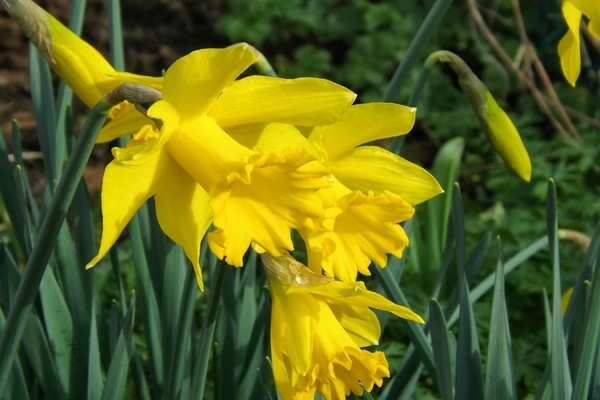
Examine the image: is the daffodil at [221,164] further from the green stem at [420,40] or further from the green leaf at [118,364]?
the green stem at [420,40]

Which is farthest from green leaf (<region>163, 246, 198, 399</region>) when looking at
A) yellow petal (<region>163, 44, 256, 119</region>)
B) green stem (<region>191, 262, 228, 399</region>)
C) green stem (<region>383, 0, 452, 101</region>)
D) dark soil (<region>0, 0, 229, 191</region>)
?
dark soil (<region>0, 0, 229, 191</region>)

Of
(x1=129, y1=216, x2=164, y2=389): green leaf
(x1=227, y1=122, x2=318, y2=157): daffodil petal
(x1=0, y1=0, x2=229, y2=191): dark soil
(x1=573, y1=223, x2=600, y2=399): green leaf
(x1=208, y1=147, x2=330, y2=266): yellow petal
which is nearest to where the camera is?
(x1=208, y1=147, x2=330, y2=266): yellow petal

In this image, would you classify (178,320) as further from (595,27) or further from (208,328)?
(595,27)

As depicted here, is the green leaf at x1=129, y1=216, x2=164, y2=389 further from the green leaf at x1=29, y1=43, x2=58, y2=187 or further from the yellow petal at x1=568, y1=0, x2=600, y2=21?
the yellow petal at x1=568, y1=0, x2=600, y2=21

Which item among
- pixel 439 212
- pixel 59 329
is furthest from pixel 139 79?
pixel 439 212

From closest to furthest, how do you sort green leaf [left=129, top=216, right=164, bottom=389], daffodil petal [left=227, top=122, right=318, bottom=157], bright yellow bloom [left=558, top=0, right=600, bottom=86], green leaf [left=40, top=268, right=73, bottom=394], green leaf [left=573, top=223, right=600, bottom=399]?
daffodil petal [left=227, top=122, right=318, bottom=157], green leaf [left=573, top=223, right=600, bottom=399], bright yellow bloom [left=558, top=0, right=600, bottom=86], green leaf [left=40, top=268, right=73, bottom=394], green leaf [left=129, top=216, right=164, bottom=389]

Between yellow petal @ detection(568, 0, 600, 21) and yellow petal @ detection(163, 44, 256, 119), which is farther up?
yellow petal @ detection(163, 44, 256, 119)

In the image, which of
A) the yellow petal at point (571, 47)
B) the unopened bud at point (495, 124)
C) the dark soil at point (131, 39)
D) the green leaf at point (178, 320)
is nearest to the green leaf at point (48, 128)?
the green leaf at point (178, 320)

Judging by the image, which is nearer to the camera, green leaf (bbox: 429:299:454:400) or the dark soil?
green leaf (bbox: 429:299:454:400)
